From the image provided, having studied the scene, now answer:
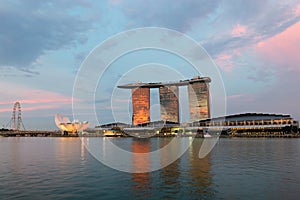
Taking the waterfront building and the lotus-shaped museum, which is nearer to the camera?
the waterfront building

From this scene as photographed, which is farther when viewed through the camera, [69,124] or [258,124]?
[69,124]

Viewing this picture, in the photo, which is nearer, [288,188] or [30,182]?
[288,188]

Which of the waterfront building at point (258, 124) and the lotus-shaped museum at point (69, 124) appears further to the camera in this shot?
the lotus-shaped museum at point (69, 124)

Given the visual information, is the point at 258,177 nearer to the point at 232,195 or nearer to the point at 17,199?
the point at 232,195

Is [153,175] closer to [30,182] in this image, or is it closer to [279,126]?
[30,182]

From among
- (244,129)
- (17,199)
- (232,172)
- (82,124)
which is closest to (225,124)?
(244,129)

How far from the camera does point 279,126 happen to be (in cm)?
13800

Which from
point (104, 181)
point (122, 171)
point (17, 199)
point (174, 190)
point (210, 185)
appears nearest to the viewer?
point (17, 199)

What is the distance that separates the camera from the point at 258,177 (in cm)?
2112

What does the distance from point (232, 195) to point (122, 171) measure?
1099 cm

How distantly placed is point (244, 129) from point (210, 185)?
449 feet

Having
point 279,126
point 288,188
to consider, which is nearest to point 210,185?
point 288,188

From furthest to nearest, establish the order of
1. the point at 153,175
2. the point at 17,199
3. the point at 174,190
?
the point at 153,175 → the point at 174,190 → the point at 17,199

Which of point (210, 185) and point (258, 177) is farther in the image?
point (258, 177)
